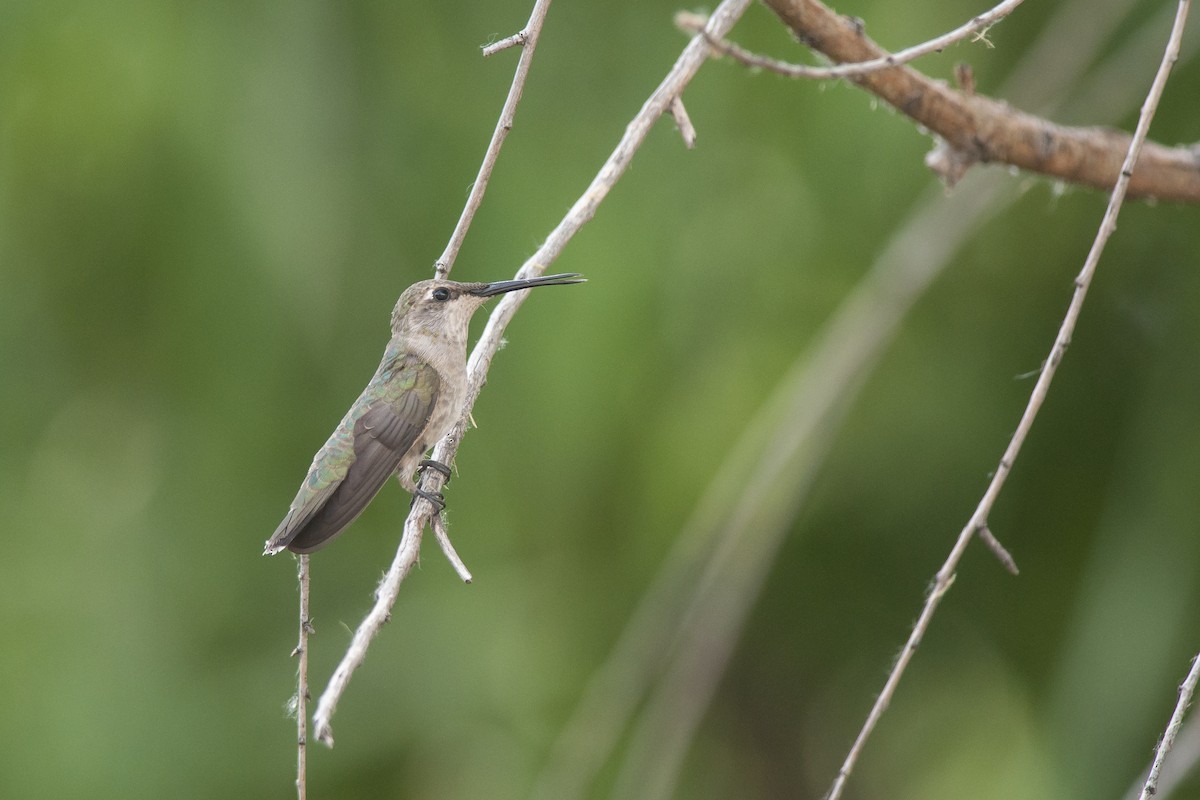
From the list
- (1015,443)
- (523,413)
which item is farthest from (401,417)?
(1015,443)

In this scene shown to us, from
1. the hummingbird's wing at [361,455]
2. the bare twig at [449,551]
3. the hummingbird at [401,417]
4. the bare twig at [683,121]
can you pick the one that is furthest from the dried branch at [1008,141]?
the bare twig at [449,551]

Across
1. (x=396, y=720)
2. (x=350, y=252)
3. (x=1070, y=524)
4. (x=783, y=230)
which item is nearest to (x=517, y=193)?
(x=350, y=252)

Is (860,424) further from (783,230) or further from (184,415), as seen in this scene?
(184,415)

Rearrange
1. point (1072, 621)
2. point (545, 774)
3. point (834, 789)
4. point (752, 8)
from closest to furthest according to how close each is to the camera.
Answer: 1. point (834, 789)
2. point (545, 774)
3. point (1072, 621)
4. point (752, 8)

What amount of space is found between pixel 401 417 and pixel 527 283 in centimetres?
39

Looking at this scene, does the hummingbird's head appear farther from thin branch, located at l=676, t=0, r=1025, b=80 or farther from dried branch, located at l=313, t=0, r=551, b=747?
thin branch, located at l=676, t=0, r=1025, b=80

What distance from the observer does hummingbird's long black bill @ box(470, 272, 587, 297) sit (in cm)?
181

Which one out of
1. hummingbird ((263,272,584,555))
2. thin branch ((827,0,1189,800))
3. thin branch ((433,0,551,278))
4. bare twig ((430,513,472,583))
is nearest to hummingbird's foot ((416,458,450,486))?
hummingbird ((263,272,584,555))

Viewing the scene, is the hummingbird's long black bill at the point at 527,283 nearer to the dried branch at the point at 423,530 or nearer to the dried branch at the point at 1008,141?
the dried branch at the point at 423,530

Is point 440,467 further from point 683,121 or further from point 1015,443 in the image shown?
point 1015,443

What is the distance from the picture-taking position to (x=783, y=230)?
307 centimetres

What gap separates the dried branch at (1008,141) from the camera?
2240mm

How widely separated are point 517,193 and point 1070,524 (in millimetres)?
1486

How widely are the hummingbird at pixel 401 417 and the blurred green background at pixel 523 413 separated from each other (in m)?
0.48
